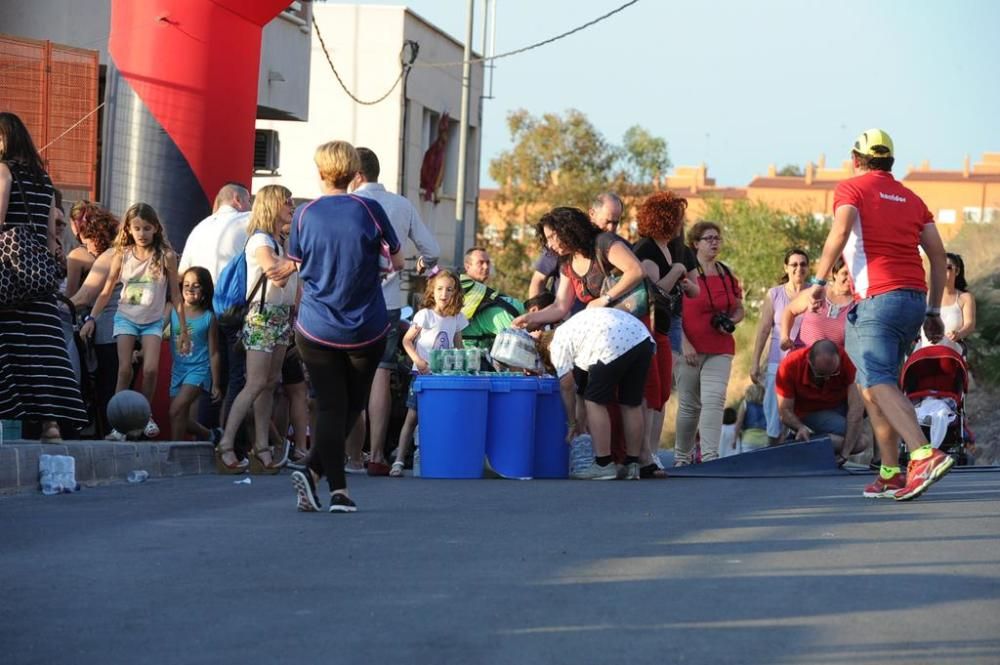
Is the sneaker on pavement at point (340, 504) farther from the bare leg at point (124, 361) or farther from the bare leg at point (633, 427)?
the bare leg at point (124, 361)

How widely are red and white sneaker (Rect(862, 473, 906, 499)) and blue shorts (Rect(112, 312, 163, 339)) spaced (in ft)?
18.3

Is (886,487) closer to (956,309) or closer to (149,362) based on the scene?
(149,362)

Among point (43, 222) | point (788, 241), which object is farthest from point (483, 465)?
point (788, 241)

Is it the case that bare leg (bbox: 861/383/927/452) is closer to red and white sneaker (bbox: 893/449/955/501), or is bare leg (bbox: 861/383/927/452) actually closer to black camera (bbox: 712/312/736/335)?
red and white sneaker (bbox: 893/449/955/501)

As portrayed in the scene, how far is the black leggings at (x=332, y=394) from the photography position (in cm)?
966

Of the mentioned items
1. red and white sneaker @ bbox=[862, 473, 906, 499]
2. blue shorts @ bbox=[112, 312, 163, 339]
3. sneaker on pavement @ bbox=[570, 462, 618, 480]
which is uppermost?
blue shorts @ bbox=[112, 312, 163, 339]

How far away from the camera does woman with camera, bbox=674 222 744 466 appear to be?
1514cm

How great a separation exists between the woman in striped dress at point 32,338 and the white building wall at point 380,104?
3406cm

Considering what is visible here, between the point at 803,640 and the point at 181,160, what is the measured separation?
10.6 metres

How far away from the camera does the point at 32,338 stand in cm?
1157

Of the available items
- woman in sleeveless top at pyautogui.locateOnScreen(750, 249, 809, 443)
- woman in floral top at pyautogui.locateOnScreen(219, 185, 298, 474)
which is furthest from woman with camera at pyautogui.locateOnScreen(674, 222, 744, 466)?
woman in floral top at pyautogui.locateOnScreen(219, 185, 298, 474)

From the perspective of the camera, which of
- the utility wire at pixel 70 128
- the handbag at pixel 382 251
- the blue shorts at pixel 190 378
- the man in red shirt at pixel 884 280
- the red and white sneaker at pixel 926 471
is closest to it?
the handbag at pixel 382 251

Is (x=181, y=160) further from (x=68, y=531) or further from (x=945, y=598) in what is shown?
(x=945, y=598)

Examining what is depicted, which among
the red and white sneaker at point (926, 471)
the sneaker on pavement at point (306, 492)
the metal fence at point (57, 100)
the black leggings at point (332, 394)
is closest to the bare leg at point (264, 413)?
the black leggings at point (332, 394)
